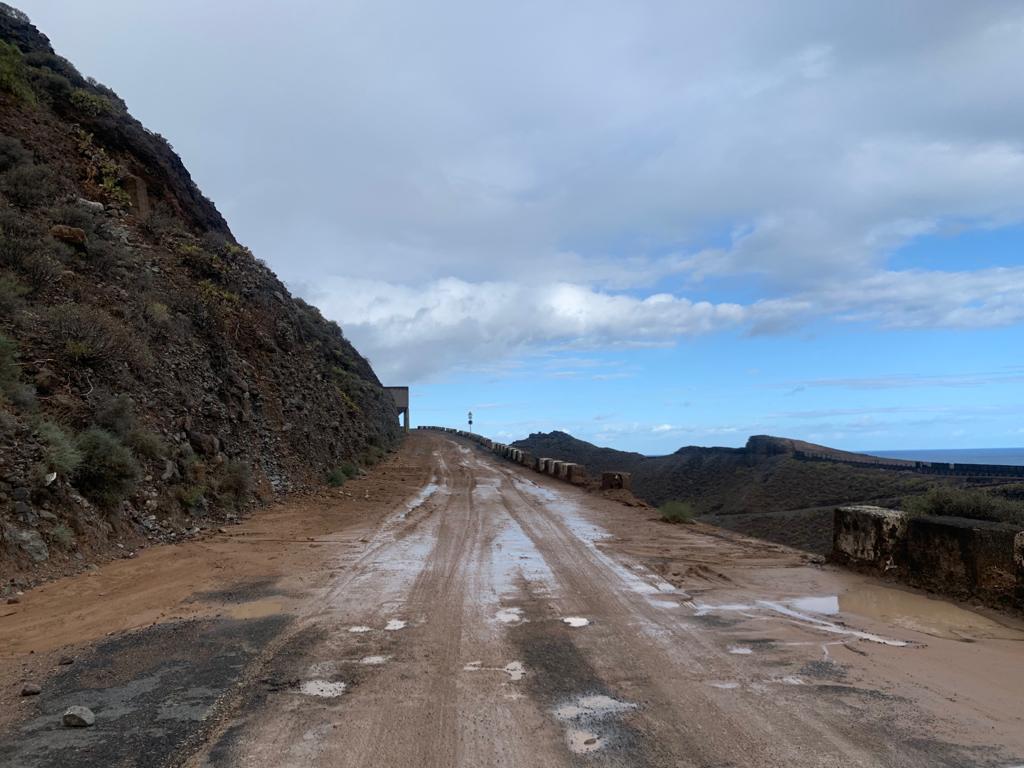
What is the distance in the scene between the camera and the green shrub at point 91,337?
40.2 feet

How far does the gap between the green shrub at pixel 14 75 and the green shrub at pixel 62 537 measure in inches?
793

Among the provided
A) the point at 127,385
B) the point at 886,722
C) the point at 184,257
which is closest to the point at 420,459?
the point at 184,257

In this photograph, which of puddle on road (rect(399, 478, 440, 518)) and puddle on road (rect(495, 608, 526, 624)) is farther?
puddle on road (rect(399, 478, 440, 518))

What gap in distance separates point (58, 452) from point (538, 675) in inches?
315

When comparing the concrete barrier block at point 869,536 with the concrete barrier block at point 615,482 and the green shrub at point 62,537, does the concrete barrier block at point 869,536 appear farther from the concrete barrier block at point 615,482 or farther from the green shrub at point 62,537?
the concrete barrier block at point 615,482

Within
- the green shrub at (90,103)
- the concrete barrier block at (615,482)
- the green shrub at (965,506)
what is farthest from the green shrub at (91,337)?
the concrete barrier block at (615,482)

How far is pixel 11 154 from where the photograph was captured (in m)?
18.6

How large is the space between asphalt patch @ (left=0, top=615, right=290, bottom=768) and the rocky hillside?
3357mm

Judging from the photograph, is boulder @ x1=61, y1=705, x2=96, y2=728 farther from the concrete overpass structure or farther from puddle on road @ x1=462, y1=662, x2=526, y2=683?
the concrete overpass structure

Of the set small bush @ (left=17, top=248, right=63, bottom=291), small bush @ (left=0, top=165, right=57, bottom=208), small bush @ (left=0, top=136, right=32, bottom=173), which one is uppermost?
small bush @ (left=0, top=136, right=32, bottom=173)

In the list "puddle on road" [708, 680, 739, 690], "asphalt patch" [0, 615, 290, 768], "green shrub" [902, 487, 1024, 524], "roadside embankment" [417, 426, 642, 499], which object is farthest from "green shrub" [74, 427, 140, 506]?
"roadside embankment" [417, 426, 642, 499]

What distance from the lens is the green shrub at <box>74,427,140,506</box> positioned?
1023 cm

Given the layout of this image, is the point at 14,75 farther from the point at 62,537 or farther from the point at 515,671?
the point at 515,671

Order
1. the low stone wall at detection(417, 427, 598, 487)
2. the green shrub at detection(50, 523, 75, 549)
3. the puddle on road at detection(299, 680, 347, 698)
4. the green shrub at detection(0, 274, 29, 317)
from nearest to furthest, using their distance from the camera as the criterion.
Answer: the puddle on road at detection(299, 680, 347, 698) < the green shrub at detection(50, 523, 75, 549) < the green shrub at detection(0, 274, 29, 317) < the low stone wall at detection(417, 427, 598, 487)
